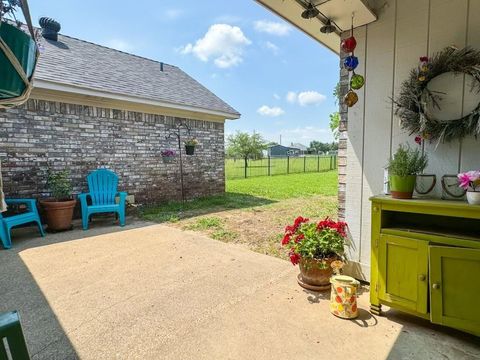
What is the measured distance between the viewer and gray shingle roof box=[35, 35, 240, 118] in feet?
16.3

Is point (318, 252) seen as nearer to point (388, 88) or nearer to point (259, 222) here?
point (388, 88)

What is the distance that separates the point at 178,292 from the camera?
7.61ft

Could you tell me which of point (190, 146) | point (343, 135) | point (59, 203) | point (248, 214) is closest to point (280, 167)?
point (190, 146)

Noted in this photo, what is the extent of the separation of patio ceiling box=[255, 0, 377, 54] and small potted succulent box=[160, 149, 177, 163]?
4.44 m

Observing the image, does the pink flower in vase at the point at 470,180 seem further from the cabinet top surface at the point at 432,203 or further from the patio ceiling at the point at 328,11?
the patio ceiling at the point at 328,11

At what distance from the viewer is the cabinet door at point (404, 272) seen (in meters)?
1.74

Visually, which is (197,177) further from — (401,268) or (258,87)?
(258,87)

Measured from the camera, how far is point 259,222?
4715mm

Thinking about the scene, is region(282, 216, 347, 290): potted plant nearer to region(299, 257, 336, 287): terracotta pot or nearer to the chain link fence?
region(299, 257, 336, 287): terracotta pot

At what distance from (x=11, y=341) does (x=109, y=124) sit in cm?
528

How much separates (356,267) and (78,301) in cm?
241

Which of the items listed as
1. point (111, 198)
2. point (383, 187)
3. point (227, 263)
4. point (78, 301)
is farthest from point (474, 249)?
point (111, 198)

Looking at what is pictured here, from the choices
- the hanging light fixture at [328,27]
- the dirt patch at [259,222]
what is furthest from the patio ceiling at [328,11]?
the dirt patch at [259,222]

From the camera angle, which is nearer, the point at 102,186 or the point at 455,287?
the point at 455,287
